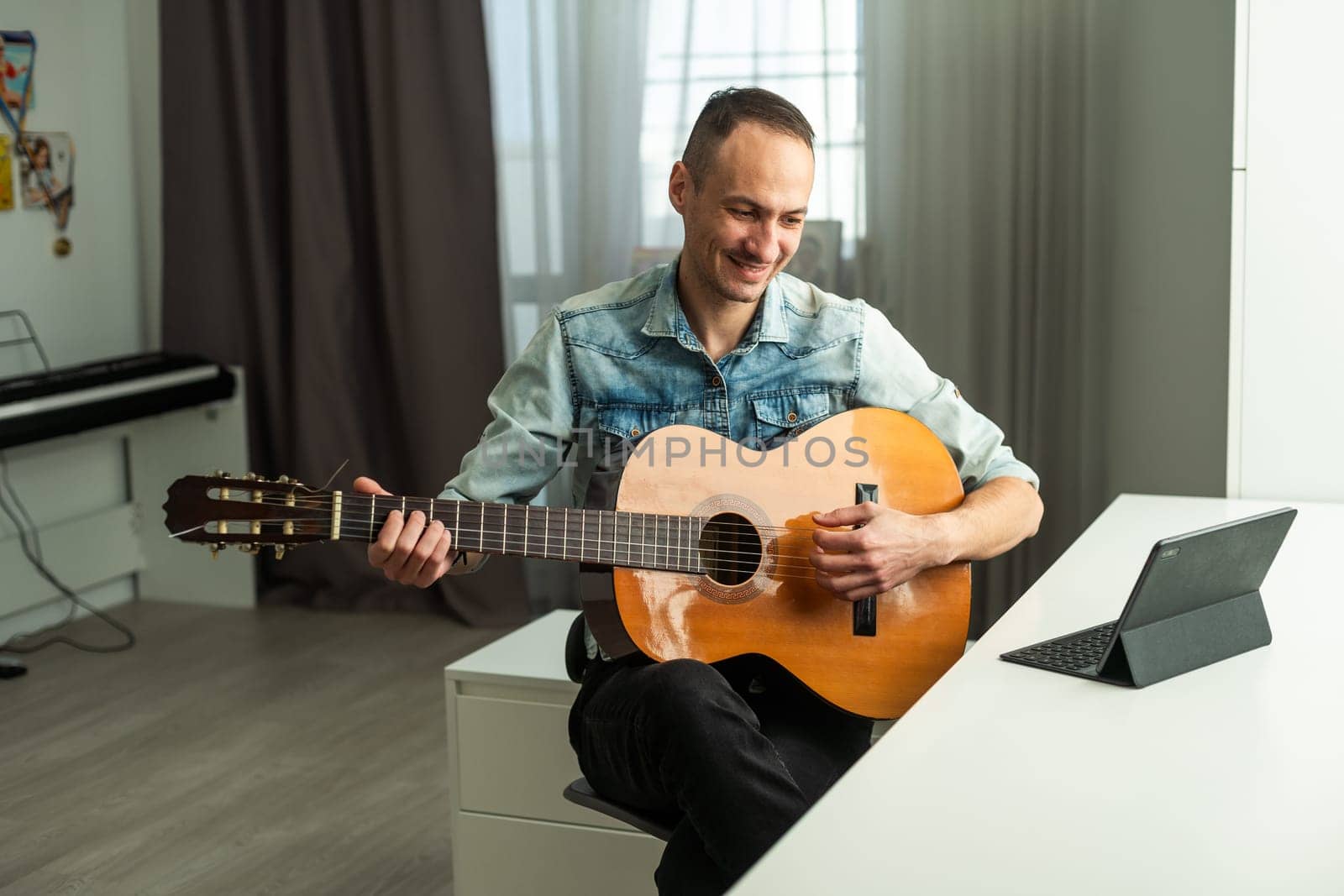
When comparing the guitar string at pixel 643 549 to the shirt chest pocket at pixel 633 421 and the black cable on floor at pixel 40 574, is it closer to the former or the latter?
the shirt chest pocket at pixel 633 421

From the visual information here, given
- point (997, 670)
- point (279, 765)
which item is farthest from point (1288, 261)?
point (279, 765)

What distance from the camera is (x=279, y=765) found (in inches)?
110

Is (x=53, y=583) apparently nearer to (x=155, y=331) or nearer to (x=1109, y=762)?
(x=155, y=331)

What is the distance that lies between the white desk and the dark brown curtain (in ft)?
8.48

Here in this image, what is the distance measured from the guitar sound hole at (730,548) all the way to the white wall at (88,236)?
2690 mm

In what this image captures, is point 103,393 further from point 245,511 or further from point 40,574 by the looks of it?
point 245,511

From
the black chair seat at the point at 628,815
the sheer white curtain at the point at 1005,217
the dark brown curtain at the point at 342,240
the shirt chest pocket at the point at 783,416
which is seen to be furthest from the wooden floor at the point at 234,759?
the sheer white curtain at the point at 1005,217

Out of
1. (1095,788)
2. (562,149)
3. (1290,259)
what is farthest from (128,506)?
(1095,788)

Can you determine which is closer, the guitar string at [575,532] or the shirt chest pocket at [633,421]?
the guitar string at [575,532]

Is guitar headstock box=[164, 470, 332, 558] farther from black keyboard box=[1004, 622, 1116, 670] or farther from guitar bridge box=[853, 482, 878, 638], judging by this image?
black keyboard box=[1004, 622, 1116, 670]

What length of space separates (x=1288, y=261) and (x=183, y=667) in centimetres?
274

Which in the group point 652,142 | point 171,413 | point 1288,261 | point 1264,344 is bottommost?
point 171,413

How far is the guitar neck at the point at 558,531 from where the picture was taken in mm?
1539

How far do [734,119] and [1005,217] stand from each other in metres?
1.65
